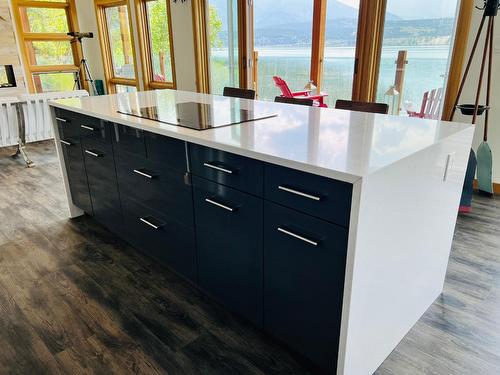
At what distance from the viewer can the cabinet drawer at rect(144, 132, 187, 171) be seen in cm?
169

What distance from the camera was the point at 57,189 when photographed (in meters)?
3.63

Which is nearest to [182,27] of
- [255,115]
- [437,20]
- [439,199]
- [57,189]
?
[57,189]

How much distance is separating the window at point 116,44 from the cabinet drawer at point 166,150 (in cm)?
505

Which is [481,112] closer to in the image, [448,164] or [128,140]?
[448,164]

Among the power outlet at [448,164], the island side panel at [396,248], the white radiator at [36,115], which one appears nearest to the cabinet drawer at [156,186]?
the island side panel at [396,248]

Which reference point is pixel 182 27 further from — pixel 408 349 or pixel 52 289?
pixel 408 349

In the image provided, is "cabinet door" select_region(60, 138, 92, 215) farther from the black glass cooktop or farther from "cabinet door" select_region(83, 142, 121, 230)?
the black glass cooktop

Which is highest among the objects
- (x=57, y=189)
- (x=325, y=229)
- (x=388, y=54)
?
(x=388, y=54)

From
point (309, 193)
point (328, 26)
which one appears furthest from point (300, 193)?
point (328, 26)

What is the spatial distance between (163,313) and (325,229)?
110 centimetres

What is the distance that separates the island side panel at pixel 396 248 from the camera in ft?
3.78

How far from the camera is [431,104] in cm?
357

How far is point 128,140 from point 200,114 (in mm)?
421

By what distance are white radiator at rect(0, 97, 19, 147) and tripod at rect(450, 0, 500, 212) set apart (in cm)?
456
